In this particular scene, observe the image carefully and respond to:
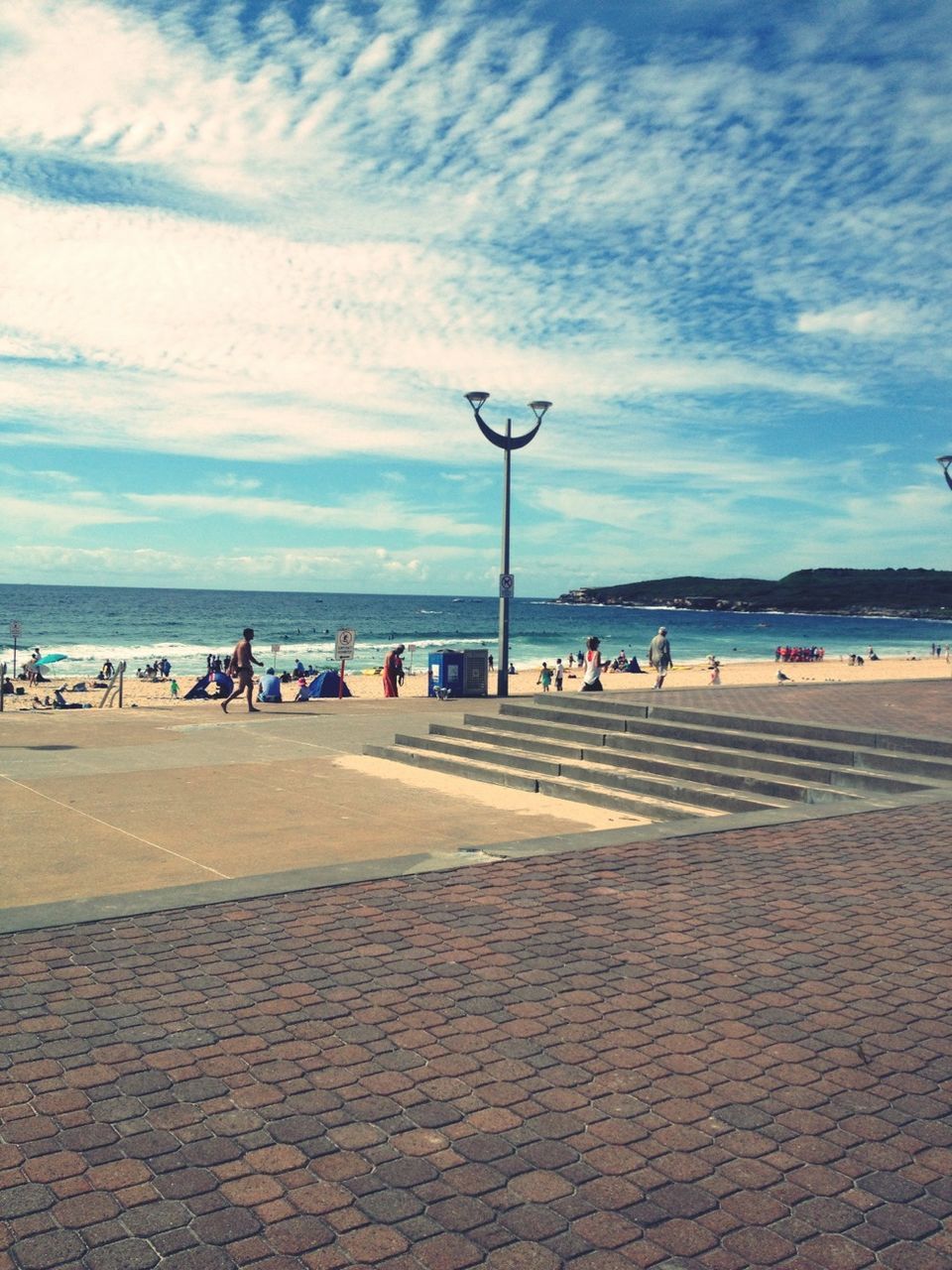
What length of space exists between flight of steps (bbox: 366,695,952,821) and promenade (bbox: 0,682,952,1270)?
118 inches

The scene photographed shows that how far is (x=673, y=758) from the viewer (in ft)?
37.6

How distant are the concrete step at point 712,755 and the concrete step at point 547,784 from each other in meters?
0.86

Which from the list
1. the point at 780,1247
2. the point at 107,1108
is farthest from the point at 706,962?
the point at 107,1108

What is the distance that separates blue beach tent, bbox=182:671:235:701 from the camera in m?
30.8

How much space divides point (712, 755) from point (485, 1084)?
7.55 metres

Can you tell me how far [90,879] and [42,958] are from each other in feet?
6.59

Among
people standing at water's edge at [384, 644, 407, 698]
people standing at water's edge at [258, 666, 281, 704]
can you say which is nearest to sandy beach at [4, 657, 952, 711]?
people standing at water's edge at [384, 644, 407, 698]

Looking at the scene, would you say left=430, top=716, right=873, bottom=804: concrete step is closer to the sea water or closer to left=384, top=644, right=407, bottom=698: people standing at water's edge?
left=384, top=644, right=407, bottom=698: people standing at water's edge

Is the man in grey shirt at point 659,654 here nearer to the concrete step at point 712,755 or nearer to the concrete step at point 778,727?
the concrete step at point 778,727

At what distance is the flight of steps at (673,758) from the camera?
9.84 m

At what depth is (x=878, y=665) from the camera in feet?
186

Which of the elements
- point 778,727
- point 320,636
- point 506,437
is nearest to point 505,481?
point 506,437

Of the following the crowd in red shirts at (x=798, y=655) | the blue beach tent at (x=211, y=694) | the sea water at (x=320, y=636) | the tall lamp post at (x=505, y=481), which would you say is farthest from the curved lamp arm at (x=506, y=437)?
the crowd in red shirts at (x=798, y=655)

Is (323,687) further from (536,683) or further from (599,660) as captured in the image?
(536,683)
